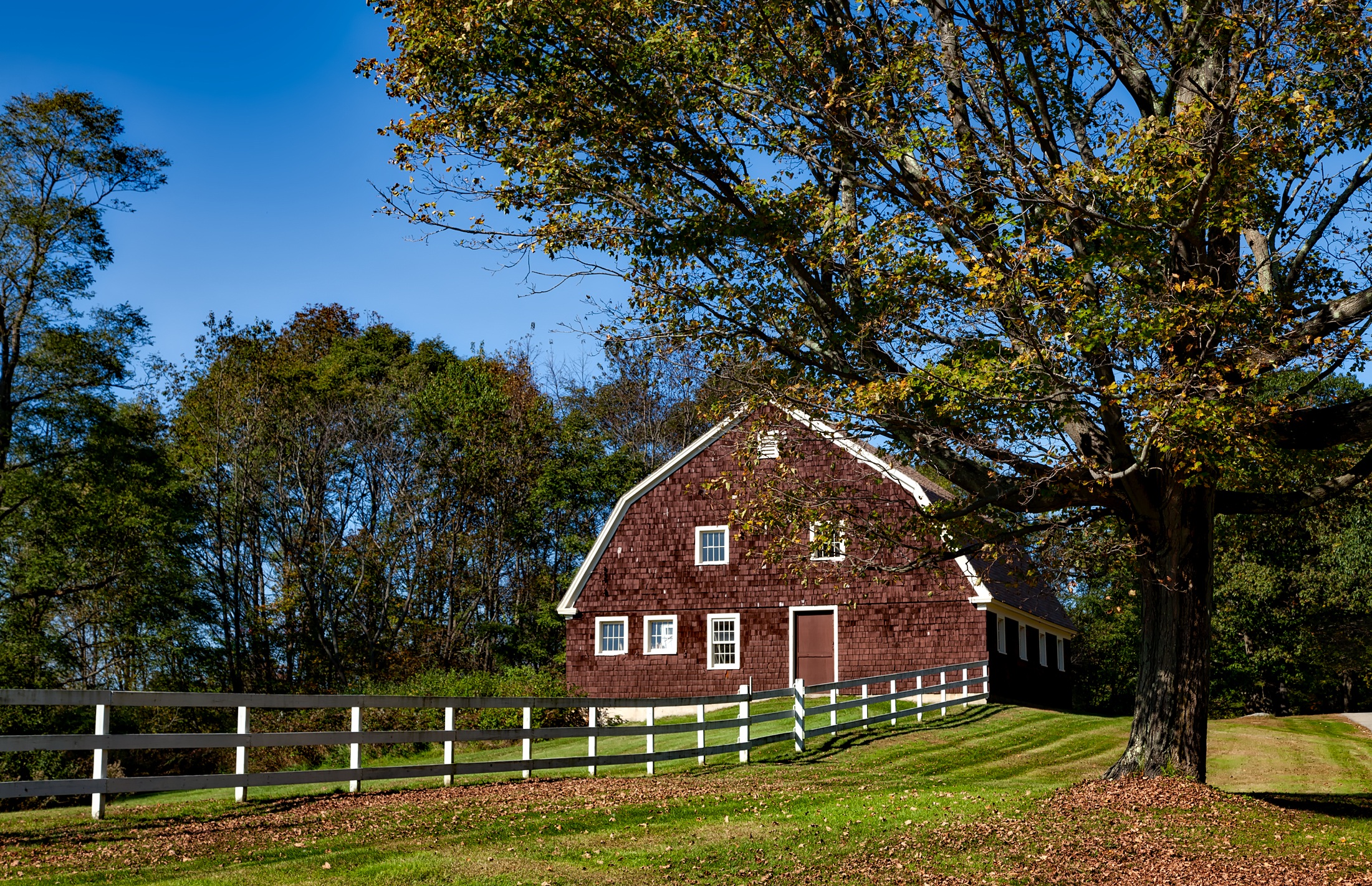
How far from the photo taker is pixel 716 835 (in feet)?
34.5

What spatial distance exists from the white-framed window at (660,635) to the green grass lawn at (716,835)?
1551cm

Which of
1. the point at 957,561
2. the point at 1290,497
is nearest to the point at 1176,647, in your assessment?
the point at 1290,497

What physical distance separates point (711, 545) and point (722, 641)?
2.66 meters

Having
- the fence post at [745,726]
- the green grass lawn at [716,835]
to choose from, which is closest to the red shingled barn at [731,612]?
the fence post at [745,726]

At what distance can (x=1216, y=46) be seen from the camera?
470 inches

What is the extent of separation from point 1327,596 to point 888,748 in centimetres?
2746

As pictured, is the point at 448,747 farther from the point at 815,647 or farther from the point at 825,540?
the point at 815,647

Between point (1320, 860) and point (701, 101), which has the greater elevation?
point (701, 101)

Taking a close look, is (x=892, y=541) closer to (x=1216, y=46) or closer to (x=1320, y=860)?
(x=1320, y=860)

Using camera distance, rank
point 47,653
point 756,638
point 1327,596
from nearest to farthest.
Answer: point 47,653, point 756,638, point 1327,596

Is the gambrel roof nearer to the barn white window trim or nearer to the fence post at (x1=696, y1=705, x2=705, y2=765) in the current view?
the fence post at (x1=696, y1=705, x2=705, y2=765)

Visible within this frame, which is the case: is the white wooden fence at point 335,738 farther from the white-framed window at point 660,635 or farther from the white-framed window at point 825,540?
the white-framed window at point 660,635

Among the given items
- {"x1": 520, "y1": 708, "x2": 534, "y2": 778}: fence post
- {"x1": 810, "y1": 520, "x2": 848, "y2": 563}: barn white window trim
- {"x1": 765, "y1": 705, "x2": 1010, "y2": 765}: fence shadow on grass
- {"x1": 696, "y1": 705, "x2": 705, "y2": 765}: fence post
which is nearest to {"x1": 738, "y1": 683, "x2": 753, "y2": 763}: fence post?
{"x1": 765, "y1": 705, "x2": 1010, "y2": 765}: fence shadow on grass

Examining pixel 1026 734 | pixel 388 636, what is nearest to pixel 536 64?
pixel 1026 734
